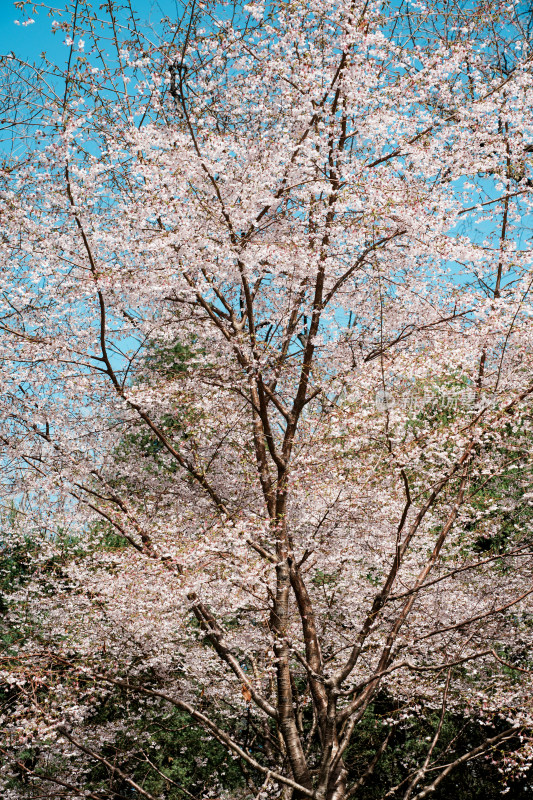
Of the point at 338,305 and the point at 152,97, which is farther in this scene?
the point at 338,305

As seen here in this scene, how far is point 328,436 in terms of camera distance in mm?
6953

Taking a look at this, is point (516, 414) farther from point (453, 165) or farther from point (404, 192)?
point (453, 165)

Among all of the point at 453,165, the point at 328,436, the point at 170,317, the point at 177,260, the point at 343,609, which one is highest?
the point at 453,165

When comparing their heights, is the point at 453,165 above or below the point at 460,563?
above

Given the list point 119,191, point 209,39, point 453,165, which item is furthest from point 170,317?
point 453,165

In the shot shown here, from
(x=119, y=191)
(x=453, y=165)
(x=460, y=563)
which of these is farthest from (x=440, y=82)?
(x=460, y=563)

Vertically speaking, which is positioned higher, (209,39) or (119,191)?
(209,39)

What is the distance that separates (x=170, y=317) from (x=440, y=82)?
4574 mm

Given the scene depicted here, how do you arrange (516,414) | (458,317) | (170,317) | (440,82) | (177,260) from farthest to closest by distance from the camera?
(170,317)
(458,317)
(440,82)
(177,260)
(516,414)

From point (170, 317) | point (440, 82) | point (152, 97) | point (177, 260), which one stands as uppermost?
point (440, 82)

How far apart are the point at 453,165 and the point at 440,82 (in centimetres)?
97

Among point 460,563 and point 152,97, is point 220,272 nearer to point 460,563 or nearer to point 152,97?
point 152,97

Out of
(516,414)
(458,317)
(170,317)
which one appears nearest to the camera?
(516,414)

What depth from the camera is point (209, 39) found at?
6699 mm
